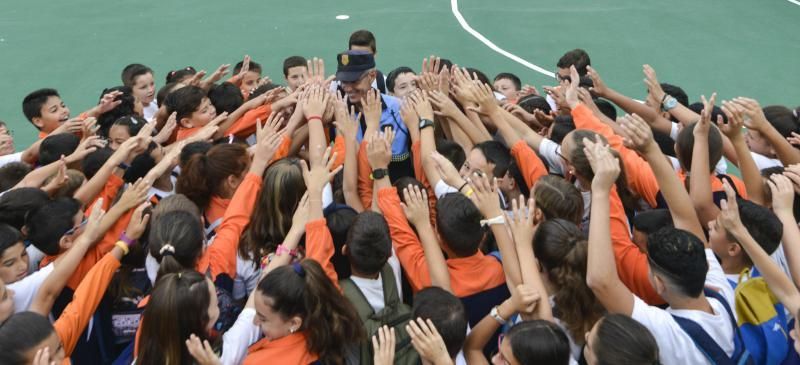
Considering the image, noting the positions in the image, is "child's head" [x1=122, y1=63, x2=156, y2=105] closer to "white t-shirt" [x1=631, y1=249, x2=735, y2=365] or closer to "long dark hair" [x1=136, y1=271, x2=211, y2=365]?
"long dark hair" [x1=136, y1=271, x2=211, y2=365]

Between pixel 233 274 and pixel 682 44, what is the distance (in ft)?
25.5

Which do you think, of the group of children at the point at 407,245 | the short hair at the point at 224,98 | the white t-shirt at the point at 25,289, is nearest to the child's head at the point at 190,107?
the group of children at the point at 407,245

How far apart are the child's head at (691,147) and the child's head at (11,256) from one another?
135 inches

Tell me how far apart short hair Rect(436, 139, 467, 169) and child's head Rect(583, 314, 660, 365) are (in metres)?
1.88

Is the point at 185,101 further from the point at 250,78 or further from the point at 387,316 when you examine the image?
the point at 387,316

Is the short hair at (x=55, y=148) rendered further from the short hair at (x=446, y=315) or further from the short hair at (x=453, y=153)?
the short hair at (x=446, y=315)

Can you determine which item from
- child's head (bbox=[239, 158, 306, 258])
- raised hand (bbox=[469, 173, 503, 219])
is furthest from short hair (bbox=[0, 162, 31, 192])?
raised hand (bbox=[469, 173, 503, 219])

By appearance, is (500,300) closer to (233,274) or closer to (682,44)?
(233,274)

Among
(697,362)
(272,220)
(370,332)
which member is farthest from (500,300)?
(272,220)

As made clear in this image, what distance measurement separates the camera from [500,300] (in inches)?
118

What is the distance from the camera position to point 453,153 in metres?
4.09

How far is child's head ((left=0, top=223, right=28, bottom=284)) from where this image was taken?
2.98 m

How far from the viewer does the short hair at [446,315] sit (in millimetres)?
2547

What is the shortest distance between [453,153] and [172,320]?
2.15m
